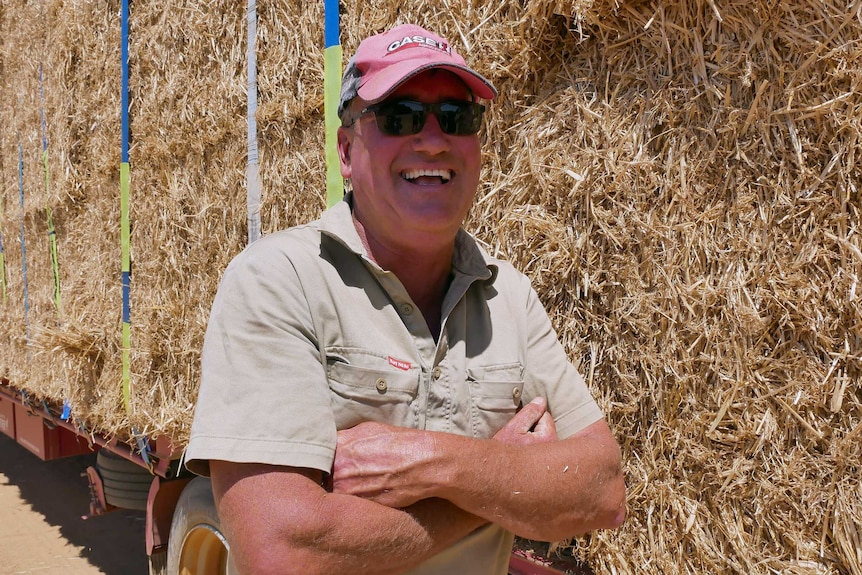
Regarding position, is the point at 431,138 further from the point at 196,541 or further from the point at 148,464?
the point at 148,464

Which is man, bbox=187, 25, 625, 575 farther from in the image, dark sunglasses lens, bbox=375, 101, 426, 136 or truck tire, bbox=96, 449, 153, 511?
truck tire, bbox=96, 449, 153, 511

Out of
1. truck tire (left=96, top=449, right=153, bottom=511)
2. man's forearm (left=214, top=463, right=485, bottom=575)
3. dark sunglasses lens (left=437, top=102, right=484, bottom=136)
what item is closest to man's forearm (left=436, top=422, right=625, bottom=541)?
man's forearm (left=214, top=463, right=485, bottom=575)

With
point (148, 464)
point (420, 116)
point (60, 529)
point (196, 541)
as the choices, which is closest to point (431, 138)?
point (420, 116)

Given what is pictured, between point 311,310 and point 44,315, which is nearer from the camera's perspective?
point 311,310

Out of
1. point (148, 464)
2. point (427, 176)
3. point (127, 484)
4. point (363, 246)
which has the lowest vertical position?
point (127, 484)

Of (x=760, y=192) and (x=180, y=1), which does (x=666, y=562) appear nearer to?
(x=760, y=192)

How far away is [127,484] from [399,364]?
370cm

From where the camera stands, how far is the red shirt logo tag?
1468mm

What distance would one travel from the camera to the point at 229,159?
10.8 ft

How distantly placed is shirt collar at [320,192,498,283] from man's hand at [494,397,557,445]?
32cm

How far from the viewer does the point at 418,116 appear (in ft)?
5.11

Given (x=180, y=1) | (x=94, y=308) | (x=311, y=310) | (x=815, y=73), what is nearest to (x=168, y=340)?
(x=94, y=308)

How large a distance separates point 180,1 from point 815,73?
9.75 feet

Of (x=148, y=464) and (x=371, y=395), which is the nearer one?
(x=371, y=395)
